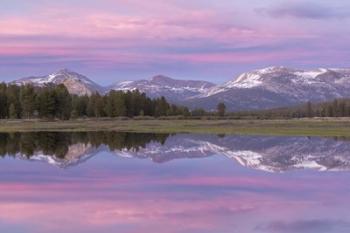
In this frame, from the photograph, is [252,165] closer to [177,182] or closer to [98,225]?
[177,182]

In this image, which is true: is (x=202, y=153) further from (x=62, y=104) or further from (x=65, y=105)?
(x=65, y=105)

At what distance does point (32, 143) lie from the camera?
228ft

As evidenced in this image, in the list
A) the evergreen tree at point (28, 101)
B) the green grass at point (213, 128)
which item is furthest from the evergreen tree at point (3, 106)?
the green grass at point (213, 128)

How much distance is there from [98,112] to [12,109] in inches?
936

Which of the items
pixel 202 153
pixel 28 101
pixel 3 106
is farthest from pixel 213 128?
pixel 3 106

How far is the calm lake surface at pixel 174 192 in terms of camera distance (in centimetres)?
2188

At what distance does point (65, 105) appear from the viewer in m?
158

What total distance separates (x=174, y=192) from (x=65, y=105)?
13003cm

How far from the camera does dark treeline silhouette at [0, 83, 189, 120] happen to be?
153 m

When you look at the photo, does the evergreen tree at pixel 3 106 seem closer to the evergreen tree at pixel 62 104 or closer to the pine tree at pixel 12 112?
the pine tree at pixel 12 112

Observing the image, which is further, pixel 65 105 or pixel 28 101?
pixel 65 105

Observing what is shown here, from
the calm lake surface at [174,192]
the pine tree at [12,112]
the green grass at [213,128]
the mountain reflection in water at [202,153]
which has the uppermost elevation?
the pine tree at [12,112]

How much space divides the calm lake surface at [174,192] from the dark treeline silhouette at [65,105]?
96.0 metres

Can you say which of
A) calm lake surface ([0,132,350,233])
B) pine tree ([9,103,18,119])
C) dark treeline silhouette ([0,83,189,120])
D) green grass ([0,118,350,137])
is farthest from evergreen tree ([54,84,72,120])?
calm lake surface ([0,132,350,233])
